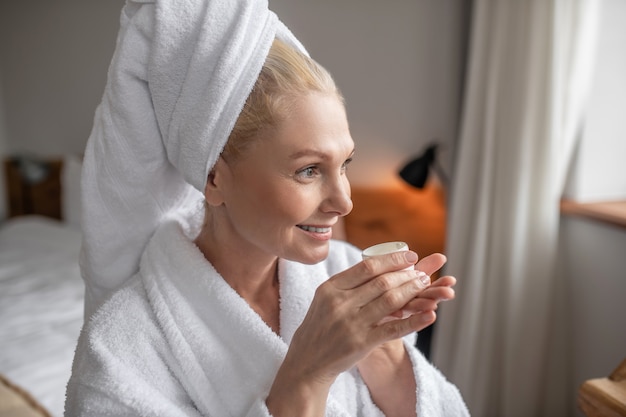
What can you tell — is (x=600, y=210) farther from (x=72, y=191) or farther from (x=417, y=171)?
(x=72, y=191)

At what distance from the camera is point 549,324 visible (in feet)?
7.32

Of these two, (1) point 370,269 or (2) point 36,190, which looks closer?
(1) point 370,269

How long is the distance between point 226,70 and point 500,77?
1751mm

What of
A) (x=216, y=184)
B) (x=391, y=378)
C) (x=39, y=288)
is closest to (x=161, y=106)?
(x=216, y=184)

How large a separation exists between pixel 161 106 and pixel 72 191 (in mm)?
2885

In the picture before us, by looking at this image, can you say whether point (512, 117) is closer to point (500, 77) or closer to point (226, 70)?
point (500, 77)

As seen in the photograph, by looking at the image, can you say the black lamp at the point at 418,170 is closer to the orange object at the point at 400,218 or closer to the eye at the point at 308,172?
the orange object at the point at 400,218

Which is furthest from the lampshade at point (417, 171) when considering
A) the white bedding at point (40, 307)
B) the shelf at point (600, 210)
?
the white bedding at point (40, 307)

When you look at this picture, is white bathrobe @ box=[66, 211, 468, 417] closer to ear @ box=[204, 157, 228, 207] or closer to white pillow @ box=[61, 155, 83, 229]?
ear @ box=[204, 157, 228, 207]

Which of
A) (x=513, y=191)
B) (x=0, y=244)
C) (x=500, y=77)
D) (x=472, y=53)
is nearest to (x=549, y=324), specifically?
(x=513, y=191)

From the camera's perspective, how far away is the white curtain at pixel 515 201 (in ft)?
6.88

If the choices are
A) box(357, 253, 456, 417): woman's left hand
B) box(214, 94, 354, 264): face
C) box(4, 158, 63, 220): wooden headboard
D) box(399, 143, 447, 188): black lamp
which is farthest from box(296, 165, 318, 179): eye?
box(4, 158, 63, 220): wooden headboard

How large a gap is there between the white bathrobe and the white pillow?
8.93ft

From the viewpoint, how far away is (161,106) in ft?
3.01
